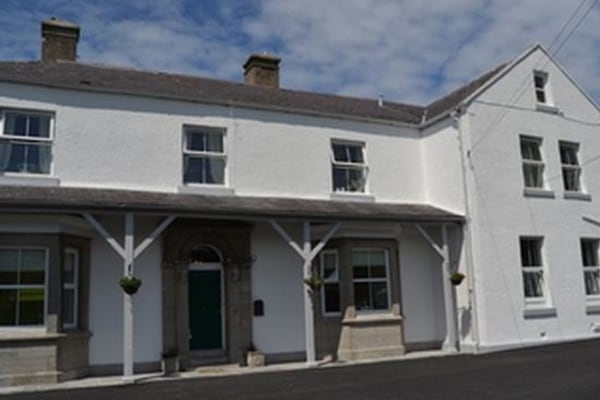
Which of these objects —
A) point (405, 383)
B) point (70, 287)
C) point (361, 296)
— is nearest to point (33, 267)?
point (70, 287)

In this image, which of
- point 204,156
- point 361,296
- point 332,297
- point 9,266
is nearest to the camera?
point 9,266

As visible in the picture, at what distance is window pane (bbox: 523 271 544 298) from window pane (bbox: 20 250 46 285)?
1158 cm

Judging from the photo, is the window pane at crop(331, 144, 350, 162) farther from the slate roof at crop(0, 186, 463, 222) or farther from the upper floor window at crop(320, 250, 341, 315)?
the upper floor window at crop(320, 250, 341, 315)

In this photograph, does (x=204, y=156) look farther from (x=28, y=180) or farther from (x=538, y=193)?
(x=538, y=193)

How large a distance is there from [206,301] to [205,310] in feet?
0.67

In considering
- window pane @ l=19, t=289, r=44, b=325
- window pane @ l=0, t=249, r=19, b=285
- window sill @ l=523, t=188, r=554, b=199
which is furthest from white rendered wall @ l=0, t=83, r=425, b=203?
window sill @ l=523, t=188, r=554, b=199

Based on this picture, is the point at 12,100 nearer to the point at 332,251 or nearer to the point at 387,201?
the point at 332,251

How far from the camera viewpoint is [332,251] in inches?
588

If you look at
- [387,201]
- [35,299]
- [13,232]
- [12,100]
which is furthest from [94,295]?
[387,201]

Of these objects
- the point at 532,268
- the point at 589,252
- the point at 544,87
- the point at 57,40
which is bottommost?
the point at 532,268

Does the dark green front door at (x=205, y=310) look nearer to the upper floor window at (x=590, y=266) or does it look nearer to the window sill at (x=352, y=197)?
the window sill at (x=352, y=197)

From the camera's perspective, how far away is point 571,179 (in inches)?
684

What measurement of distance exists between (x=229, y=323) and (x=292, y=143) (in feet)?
15.7

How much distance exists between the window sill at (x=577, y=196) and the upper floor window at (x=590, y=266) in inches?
47.4
